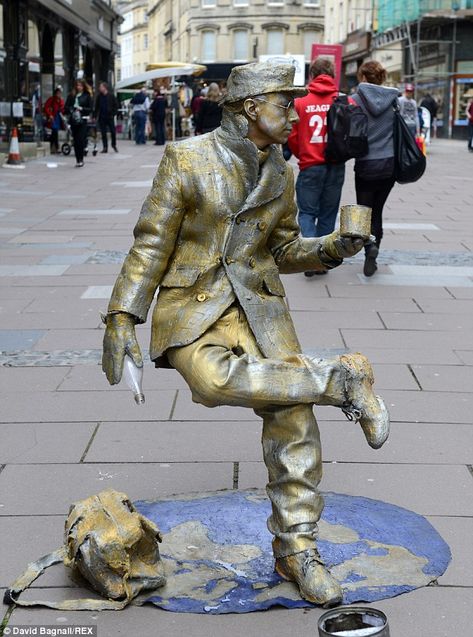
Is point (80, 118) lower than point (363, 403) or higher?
higher

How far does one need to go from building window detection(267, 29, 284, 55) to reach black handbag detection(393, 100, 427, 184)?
231 feet

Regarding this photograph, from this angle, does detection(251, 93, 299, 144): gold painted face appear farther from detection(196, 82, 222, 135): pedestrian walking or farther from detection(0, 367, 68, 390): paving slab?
detection(196, 82, 222, 135): pedestrian walking

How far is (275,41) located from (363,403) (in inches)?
3042

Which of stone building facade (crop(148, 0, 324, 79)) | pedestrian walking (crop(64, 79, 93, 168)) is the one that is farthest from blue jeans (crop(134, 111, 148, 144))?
stone building facade (crop(148, 0, 324, 79))

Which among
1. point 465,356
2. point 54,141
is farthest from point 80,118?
point 465,356

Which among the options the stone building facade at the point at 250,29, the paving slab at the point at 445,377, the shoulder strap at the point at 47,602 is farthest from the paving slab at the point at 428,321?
the stone building facade at the point at 250,29

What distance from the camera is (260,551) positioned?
376 cm

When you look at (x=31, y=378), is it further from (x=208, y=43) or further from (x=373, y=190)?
(x=208, y=43)

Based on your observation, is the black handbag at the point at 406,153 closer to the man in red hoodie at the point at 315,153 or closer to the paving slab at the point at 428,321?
the man in red hoodie at the point at 315,153

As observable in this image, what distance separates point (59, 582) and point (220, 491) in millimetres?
931

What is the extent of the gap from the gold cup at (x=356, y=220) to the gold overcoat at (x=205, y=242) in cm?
26

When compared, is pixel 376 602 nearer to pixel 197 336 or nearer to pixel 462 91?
pixel 197 336

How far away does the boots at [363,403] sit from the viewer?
132 inches

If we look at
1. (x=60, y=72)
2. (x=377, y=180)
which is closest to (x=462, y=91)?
(x=60, y=72)
